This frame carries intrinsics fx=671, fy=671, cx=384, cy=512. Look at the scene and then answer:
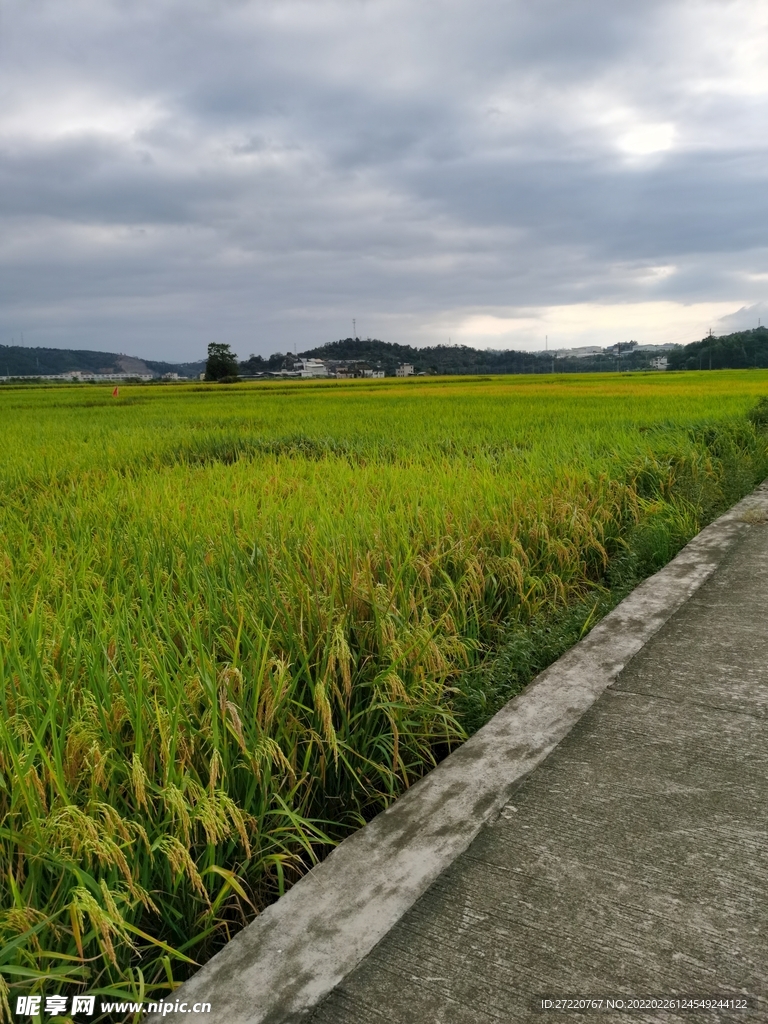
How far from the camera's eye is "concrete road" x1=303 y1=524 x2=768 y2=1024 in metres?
1.12

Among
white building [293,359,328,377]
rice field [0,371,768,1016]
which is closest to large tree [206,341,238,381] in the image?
white building [293,359,328,377]

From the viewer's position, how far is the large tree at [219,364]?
197 ft

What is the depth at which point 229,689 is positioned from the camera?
1.81 meters

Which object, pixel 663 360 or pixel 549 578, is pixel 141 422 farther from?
pixel 663 360

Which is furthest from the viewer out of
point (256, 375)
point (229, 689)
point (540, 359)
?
point (540, 359)

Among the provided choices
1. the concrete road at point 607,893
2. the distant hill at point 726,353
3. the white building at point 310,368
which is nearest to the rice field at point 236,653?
the concrete road at point 607,893

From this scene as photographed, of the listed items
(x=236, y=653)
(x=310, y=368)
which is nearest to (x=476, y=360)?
(x=310, y=368)

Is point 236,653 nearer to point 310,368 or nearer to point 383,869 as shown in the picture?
point 383,869

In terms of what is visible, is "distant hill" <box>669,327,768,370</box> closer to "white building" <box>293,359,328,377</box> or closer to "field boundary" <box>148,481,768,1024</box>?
"white building" <box>293,359,328,377</box>

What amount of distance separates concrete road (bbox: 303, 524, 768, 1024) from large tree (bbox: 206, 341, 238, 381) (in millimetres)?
60434

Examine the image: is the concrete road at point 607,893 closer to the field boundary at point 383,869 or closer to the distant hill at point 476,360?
the field boundary at point 383,869

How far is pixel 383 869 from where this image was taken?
1.43 m

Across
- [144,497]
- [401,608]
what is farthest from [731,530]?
[144,497]

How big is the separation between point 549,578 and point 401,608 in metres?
1.14
